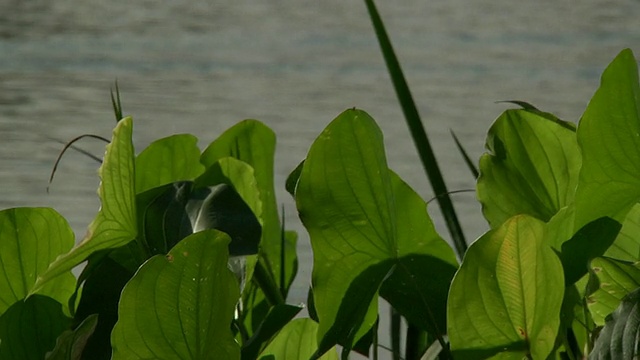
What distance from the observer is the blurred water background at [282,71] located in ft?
4.57

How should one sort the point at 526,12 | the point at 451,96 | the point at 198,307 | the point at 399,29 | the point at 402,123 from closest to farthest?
the point at 198,307 < the point at 402,123 < the point at 451,96 < the point at 399,29 < the point at 526,12

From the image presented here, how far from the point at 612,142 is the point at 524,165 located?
66 millimetres

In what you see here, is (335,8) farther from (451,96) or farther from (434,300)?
(434,300)

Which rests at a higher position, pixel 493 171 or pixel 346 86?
pixel 493 171

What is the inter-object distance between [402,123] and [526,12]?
91 centimetres

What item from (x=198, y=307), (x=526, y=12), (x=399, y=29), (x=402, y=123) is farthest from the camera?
(x=526, y=12)

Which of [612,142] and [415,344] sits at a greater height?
[612,142]

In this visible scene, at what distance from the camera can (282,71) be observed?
6.09ft

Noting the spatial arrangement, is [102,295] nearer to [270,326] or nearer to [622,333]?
[270,326]

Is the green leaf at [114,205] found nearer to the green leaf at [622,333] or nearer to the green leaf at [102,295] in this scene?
the green leaf at [102,295]

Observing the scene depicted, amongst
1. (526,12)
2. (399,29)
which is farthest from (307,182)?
(526,12)

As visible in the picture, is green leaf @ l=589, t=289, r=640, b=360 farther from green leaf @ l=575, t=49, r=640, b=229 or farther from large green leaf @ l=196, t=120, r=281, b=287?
large green leaf @ l=196, t=120, r=281, b=287

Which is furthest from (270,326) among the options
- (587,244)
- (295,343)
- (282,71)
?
(282,71)

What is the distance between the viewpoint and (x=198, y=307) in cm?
35
